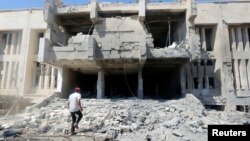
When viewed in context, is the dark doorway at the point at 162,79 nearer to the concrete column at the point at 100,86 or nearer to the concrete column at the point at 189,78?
the concrete column at the point at 189,78

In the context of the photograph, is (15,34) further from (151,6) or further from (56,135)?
(56,135)

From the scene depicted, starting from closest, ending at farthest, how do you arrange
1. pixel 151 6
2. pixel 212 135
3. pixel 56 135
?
pixel 212 135
pixel 56 135
pixel 151 6

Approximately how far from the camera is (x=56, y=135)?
8242 mm

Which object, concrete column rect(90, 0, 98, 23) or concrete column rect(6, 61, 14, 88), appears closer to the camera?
concrete column rect(90, 0, 98, 23)

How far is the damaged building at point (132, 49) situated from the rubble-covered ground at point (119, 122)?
2901mm

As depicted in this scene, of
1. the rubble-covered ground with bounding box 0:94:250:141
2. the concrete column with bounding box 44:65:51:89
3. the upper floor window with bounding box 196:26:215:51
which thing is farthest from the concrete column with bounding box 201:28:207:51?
the concrete column with bounding box 44:65:51:89

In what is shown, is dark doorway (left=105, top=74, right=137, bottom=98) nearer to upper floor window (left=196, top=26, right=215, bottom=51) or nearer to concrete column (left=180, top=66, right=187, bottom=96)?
concrete column (left=180, top=66, right=187, bottom=96)

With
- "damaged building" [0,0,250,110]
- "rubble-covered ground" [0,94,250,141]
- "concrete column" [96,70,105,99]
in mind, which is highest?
"damaged building" [0,0,250,110]

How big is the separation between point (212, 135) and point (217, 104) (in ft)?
37.9

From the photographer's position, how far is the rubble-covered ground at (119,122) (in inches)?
326

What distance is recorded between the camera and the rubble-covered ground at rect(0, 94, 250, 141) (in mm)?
8289

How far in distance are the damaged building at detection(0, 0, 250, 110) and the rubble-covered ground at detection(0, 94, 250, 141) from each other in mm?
2901

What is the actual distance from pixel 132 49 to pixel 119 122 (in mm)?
5519

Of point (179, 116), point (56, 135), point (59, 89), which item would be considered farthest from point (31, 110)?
point (179, 116)
